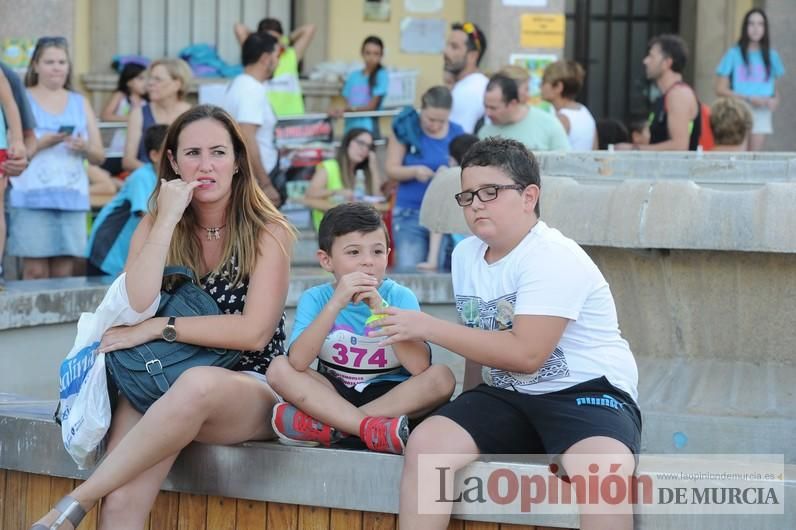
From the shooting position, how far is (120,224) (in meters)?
7.45

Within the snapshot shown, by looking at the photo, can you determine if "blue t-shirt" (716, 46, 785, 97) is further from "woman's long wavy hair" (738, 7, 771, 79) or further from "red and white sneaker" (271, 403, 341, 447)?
"red and white sneaker" (271, 403, 341, 447)

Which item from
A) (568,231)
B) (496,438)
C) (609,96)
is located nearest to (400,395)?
(496,438)

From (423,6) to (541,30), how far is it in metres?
1.59

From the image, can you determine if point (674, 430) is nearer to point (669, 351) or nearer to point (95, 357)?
point (669, 351)

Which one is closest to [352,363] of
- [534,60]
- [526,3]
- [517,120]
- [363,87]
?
[517,120]

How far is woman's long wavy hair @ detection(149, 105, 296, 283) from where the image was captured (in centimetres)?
437

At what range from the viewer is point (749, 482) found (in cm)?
354

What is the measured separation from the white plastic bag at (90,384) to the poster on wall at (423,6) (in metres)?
9.03

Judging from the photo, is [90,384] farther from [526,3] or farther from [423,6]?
[423,6]

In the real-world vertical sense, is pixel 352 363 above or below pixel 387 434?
above

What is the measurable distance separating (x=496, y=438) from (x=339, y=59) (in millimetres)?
9269

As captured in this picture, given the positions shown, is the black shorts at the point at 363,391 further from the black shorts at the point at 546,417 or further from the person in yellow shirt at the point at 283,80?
the person in yellow shirt at the point at 283,80

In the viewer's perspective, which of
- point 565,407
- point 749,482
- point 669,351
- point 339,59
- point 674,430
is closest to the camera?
point 749,482

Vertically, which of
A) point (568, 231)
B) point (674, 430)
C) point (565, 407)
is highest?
point (568, 231)
